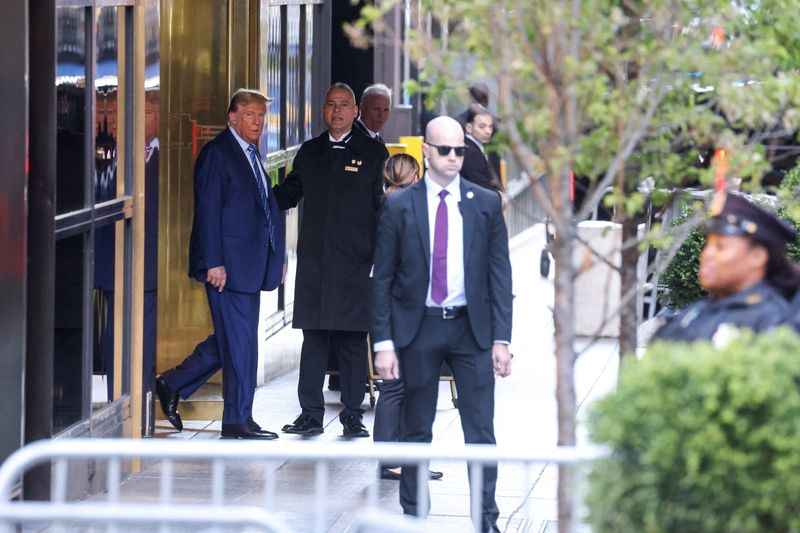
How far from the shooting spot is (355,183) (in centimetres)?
977

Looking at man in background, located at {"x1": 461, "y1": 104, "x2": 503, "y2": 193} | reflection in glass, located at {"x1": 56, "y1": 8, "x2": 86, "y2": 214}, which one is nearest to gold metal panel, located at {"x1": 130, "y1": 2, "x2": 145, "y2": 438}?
reflection in glass, located at {"x1": 56, "y1": 8, "x2": 86, "y2": 214}

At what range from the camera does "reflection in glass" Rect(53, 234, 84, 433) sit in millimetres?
7293

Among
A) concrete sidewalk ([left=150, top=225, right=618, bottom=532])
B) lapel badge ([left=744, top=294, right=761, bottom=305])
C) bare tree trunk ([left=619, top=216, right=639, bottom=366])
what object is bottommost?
concrete sidewalk ([left=150, top=225, right=618, bottom=532])

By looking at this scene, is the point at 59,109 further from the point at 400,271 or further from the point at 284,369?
the point at 284,369

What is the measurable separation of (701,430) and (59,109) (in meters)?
4.14

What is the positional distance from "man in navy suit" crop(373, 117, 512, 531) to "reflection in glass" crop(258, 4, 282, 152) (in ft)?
11.9

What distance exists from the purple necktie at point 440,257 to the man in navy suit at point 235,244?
8.26 ft

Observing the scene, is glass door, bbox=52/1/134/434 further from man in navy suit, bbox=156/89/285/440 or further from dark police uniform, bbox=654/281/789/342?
dark police uniform, bbox=654/281/789/342

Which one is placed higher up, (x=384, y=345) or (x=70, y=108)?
(x=70, y=108)

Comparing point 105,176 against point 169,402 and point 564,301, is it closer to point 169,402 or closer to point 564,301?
point 169,402

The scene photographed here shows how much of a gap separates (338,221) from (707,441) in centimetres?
623

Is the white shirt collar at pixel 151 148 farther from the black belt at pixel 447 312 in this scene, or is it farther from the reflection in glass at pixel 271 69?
the black belt at pixel 447 312

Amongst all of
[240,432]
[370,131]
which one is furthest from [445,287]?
[370,131]

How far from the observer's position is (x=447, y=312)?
7.06 meters
